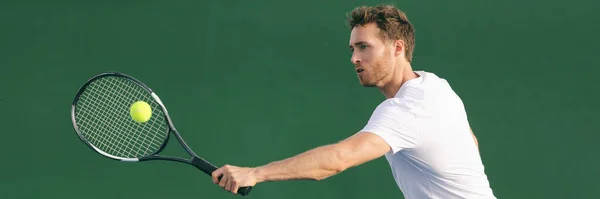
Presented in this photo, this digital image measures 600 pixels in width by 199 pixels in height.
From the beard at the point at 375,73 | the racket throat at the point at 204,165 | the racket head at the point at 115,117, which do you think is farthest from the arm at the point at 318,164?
the racket head at the point at 115,117

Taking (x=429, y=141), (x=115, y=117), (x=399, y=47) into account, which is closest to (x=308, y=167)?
(x=429, y=141)

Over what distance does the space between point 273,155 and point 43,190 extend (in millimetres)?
1187

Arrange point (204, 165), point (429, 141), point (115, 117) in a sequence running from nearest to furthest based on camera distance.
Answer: point (429, 141)
point (204, 165)
point (115, 117)

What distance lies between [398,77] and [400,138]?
461mm

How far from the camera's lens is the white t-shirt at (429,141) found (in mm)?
2458

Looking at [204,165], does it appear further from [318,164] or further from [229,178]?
[318,164]

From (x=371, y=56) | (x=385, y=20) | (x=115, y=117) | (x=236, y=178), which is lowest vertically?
(x=236, y=178)

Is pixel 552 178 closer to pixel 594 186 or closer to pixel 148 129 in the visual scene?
pixel 594 186

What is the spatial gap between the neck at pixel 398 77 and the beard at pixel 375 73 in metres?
0.04

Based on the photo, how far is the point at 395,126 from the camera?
244cm

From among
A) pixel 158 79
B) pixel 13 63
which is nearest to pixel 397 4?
pixel 158 79

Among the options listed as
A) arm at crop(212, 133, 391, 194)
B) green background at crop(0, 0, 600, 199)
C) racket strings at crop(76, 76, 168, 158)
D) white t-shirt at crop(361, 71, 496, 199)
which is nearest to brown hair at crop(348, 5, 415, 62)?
white t-shirt at crop(361, 71, 496, 199)

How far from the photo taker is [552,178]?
4113 mm

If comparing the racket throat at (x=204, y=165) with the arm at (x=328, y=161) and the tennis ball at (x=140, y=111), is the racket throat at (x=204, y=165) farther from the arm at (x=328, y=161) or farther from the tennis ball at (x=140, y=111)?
the tennis ball at (x=140, y=111)
